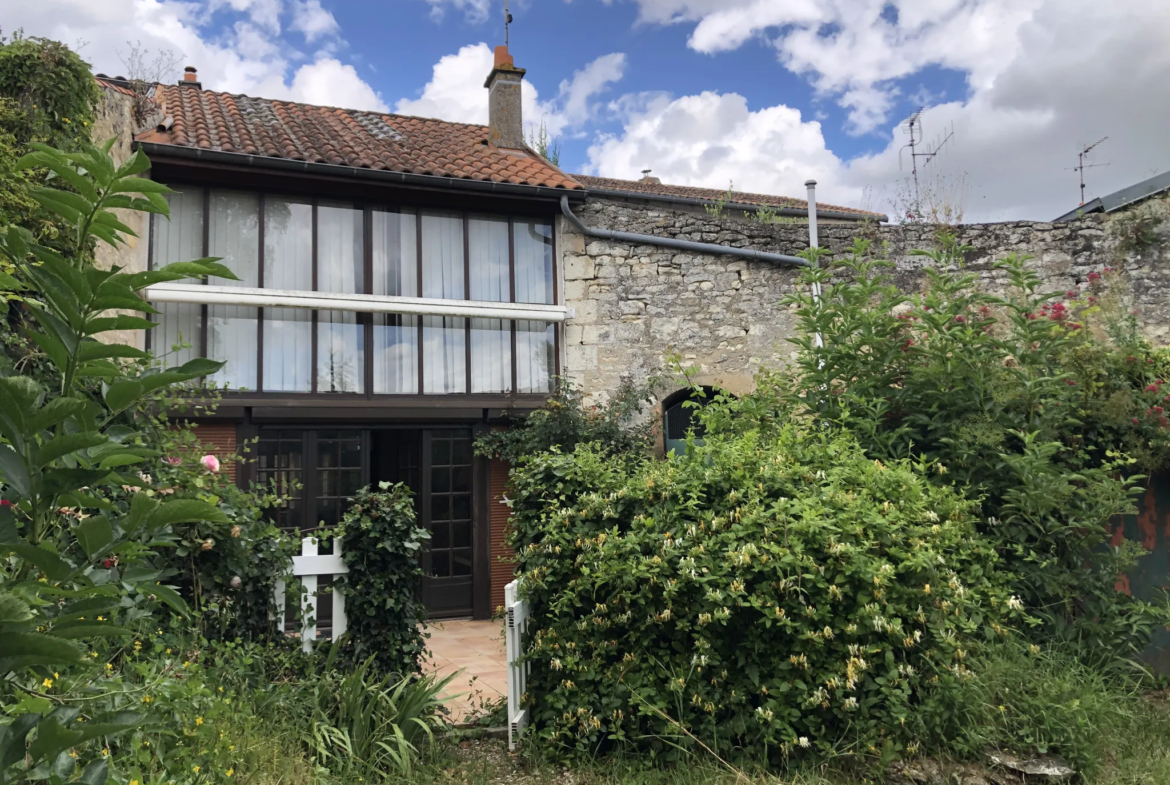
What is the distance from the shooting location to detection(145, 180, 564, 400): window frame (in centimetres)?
791

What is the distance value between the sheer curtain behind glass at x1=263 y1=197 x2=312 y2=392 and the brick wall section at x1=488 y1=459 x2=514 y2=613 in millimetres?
2185

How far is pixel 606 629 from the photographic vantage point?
12.0 ft

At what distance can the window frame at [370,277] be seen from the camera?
7910 millimetres

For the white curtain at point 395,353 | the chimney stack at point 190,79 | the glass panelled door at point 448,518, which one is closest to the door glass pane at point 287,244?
the white curtain at point 395,353

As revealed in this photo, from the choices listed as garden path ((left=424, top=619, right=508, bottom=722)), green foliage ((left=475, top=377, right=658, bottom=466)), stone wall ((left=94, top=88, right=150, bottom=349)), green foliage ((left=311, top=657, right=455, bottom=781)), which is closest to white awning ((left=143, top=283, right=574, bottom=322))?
stone wall ((left=94, top=88, right=150, bottom=349))

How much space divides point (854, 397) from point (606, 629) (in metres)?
2.23

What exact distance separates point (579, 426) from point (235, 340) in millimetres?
3605

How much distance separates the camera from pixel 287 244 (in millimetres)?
8195

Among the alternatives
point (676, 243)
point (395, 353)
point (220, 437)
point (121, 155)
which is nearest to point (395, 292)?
point (395, 353)

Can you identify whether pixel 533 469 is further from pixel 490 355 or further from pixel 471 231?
pixel 471 231

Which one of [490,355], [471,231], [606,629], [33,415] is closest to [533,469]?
[606,629]

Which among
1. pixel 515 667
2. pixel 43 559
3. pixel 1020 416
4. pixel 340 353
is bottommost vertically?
pixel 515 667

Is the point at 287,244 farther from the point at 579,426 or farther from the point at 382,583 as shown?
the point at 382,583

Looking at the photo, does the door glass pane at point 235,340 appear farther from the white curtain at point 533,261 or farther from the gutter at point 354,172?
the white curtain at point 533,261
